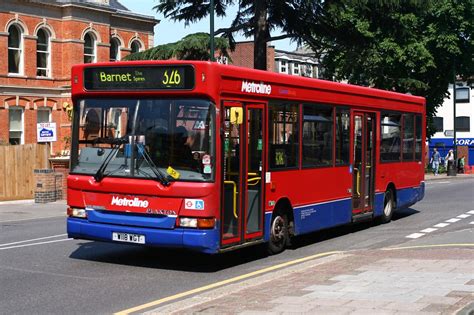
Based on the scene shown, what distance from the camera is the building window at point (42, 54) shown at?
40094 mm

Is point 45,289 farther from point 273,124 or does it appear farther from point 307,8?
point 307,8

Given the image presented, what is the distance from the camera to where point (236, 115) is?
10.1 metres

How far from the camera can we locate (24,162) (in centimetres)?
2559

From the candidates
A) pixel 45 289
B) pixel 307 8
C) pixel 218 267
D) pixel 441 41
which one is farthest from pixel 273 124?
pixel 441 41

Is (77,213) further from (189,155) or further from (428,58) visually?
(428,58)

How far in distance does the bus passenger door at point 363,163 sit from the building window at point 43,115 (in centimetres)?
2812

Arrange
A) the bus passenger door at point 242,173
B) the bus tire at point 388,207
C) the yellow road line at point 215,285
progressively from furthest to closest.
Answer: the bus tire at point 388,207 < the bus passenger door at point 242,173 < the yellow road line at point 215,285

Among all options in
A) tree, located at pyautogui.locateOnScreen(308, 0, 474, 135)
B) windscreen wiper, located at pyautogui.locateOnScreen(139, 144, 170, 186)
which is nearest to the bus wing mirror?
windscreen wiper, located at pyautogui.locateOnScreen(139, 144, 170, 186)

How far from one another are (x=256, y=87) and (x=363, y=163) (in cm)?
505

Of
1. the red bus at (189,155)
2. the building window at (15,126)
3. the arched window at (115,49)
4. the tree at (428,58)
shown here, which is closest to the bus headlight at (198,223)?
the red bus at (189,155)

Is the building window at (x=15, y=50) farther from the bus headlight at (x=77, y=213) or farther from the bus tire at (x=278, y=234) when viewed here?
the bus tire at (x=278, y=234)

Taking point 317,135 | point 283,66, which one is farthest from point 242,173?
point 283,66

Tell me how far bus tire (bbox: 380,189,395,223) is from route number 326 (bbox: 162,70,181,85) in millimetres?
8141

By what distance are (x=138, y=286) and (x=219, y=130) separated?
7.88 ft
